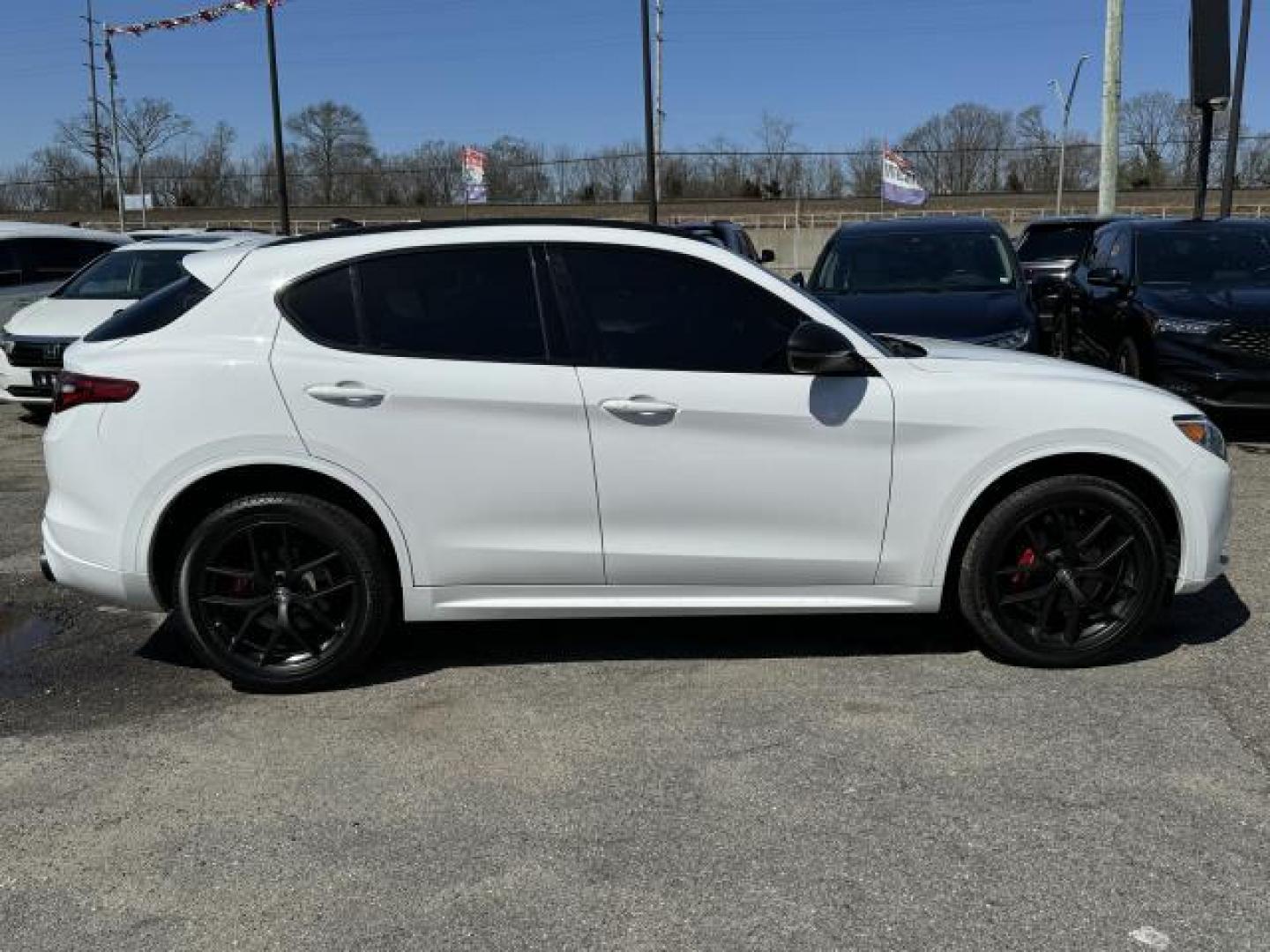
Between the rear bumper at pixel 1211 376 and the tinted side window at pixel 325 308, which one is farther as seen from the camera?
the rear bumper at pixel 1211 376

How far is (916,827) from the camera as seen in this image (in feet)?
10.8

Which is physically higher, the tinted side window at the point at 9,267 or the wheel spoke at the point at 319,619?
the tinted side window at the point at 9,267

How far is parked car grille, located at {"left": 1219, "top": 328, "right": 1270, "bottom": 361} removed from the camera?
26.3 feet

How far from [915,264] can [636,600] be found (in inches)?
233

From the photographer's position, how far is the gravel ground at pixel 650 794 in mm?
2883

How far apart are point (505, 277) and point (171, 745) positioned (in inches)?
79.0

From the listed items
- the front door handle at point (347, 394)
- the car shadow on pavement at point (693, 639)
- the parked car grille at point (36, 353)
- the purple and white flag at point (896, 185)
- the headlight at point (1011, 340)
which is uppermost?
the purple and white flag at point (896, 185)

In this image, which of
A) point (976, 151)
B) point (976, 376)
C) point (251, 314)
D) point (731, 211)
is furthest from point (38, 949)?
point (976, 151)

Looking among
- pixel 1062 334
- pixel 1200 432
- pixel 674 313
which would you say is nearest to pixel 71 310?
pixel 674 313

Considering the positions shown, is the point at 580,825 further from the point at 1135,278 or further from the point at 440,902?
the point at 1135,278

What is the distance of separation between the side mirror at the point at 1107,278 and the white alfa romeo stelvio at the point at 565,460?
5.50 metres

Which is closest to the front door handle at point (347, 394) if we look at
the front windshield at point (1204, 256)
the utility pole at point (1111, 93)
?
the front windshield at point (1204, 256)

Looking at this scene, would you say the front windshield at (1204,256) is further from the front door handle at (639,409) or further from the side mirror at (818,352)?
the front door handle at (639,409)

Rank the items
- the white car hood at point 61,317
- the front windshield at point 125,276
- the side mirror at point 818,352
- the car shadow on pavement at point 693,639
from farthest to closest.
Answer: the front windshield at point 125,276, the white car hood at point 61,317, the car shadow on pavement at point 693,639, the side mirror at point 818,352
